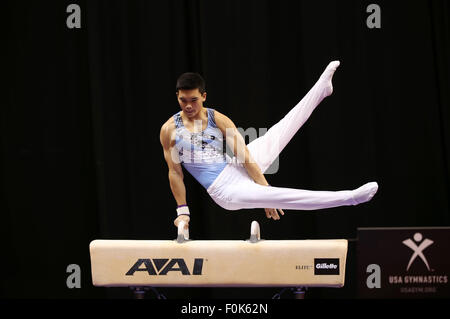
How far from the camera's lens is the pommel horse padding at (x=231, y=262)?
13.0ft

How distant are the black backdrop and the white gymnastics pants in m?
0.95

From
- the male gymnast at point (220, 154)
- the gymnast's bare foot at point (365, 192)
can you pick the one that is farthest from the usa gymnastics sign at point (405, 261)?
the male gymnast at point (220, 154)

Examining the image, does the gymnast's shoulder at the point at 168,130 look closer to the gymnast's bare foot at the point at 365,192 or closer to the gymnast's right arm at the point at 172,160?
the gymnast's right arm at the point at 172,160

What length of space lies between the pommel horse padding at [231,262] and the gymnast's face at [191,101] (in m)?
0.90

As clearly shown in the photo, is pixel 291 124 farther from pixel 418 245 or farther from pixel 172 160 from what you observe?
pixel 418 245

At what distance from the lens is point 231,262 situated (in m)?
4.03

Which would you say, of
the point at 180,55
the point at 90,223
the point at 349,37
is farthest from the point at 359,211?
the point at 90,223

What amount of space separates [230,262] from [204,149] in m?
0.80

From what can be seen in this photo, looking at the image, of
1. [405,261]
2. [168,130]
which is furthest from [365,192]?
[168,130]

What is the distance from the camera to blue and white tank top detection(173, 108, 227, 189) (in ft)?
13.3

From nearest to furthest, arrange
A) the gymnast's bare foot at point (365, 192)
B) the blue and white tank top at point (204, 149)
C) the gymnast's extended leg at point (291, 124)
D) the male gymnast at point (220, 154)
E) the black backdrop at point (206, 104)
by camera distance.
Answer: the gymnast's bare foot at point (365, 192) → the male gymnast at point (220, 154) → the blue and white tank top at point (204, 149) → the gymnast's extended leg at point (291, 124) → the black backdrop at point (206, 104)

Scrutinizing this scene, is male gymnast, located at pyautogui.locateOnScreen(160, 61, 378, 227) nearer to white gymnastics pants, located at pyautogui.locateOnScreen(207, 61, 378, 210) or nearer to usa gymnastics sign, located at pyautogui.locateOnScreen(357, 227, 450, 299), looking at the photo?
white gymnastics pants, located at pyautogui.locateOnScreen(207, 61, 378, 210)

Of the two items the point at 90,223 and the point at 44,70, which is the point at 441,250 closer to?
the point at 90,223

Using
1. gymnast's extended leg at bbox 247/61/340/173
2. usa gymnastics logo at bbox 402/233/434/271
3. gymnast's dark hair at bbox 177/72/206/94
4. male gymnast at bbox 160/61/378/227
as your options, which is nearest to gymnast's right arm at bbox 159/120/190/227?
male gymnast at bbox 160/61/378/227
